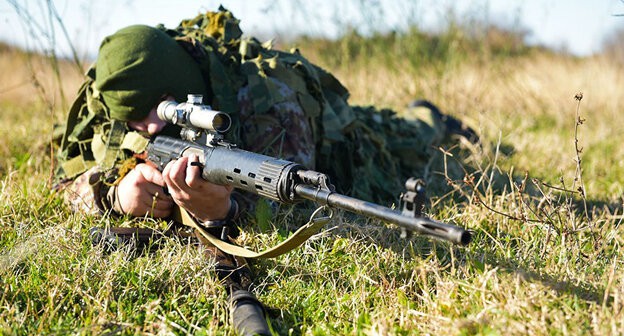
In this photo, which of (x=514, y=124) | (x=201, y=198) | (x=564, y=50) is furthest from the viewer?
(x=564, y=50)

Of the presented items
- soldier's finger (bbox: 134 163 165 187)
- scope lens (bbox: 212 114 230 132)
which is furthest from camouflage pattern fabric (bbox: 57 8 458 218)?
scope lens (bbox: 212 114 230 132)

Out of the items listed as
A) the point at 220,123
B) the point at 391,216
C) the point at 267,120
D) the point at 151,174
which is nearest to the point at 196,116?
the point at 220,123

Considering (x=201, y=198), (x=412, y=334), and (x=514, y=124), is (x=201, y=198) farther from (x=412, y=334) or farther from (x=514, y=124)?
(x=514, y=124)

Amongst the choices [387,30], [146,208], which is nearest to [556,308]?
[146,208]

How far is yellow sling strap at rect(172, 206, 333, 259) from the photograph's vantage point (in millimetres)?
2762

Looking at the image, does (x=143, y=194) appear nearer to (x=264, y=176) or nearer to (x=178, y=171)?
(x=178, y=171)

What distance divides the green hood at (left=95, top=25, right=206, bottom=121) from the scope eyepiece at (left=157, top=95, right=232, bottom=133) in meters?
0.21

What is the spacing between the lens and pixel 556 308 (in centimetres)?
240

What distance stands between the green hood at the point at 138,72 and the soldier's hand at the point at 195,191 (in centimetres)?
54

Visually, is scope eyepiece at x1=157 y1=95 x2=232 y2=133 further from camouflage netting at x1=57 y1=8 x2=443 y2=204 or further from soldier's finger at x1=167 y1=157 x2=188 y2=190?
camouflage netting at x1=57 y1=8 x2=443 y2=204

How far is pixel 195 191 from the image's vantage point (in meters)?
3.08

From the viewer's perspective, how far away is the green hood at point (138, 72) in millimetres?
3391

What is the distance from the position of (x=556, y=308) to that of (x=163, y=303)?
1.61 m

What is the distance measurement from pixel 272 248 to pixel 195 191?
19.6 inches
